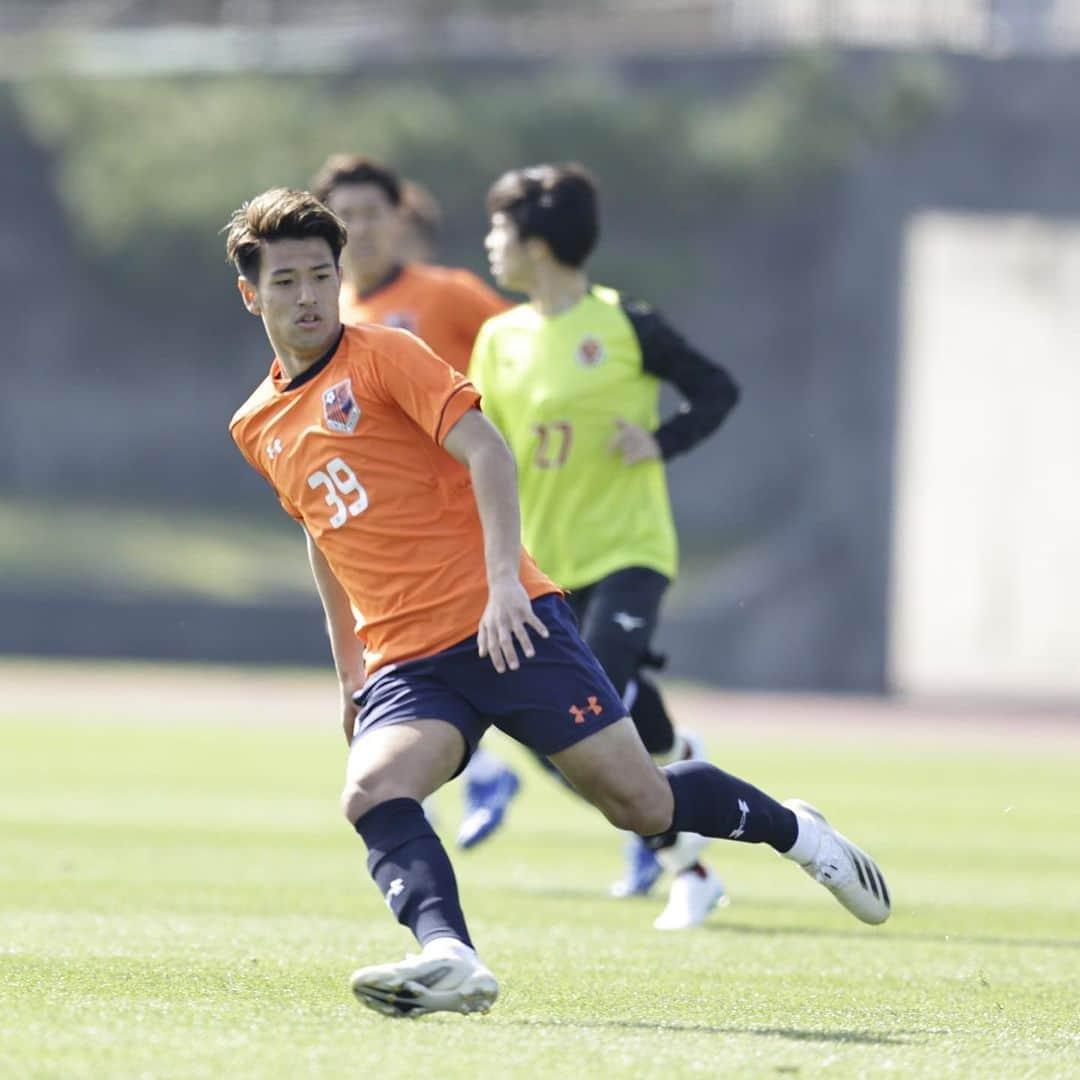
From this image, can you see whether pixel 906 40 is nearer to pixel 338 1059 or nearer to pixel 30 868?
pixel 30 868

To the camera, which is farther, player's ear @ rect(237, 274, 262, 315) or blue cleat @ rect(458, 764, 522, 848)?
blue cleat @ rect(458, 764, 522, 848)

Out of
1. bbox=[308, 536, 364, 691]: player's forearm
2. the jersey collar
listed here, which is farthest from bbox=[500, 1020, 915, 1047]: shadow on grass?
the jersey collar

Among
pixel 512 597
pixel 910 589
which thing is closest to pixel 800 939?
pixel 512 597

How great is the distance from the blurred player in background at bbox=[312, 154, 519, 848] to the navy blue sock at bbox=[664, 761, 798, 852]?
349 centimetres

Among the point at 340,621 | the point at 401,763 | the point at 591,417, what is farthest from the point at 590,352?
the point at 401,763

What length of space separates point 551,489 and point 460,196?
25562 mm

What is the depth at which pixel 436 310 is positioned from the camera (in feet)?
30.0

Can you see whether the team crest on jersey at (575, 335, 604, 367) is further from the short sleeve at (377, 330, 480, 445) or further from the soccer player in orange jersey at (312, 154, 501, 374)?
the short sleeve at (377, 330, 480, 445)

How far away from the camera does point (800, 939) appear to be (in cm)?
718

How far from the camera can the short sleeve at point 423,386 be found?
520 cm

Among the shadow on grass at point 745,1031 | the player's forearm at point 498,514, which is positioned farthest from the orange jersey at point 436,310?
the shadow on grass at point 745,1031

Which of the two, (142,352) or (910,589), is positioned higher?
(142,352)

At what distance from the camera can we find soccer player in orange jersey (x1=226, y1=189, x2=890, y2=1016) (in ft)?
16.7

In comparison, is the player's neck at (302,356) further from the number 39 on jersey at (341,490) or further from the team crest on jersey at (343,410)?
the number 39 on jersey at (341,490)
